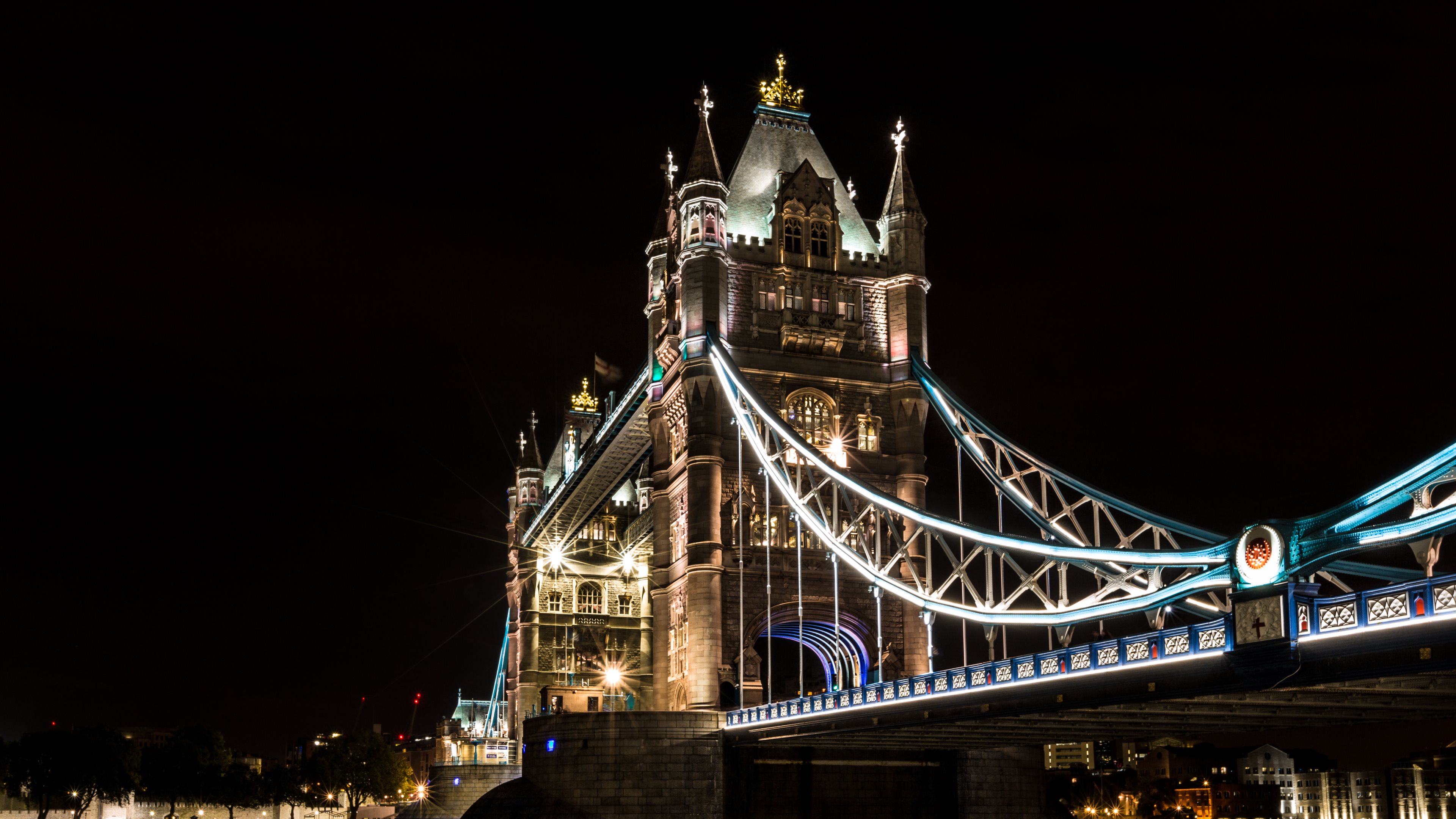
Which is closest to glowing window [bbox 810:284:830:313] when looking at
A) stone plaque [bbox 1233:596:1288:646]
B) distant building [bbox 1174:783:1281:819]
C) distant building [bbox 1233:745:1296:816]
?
stone plaque [bbox 1233:596:1288:646]

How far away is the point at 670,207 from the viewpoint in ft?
172

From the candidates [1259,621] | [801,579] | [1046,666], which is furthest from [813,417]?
[1259,621]

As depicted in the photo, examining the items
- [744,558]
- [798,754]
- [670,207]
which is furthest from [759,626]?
[670,207]

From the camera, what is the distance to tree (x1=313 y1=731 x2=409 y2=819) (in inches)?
3728

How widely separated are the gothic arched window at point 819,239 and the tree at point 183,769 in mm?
57603

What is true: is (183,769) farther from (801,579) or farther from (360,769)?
(801,579)

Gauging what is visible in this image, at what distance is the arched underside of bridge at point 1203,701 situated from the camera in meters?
20.7

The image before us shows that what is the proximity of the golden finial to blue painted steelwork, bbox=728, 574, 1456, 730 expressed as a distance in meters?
57.4

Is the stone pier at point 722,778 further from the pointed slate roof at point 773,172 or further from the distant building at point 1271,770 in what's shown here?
the distant building at point 1271,770

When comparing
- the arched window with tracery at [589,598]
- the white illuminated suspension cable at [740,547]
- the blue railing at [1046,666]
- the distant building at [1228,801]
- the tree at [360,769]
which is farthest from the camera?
the distant building at [1228,801]

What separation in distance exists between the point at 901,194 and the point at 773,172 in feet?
15.3

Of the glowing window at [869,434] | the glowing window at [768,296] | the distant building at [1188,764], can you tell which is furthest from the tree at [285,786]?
the distant building at [1188,764]

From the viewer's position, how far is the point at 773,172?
52.8 meters

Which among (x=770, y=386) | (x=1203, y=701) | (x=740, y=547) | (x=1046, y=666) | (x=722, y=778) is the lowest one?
(x=722, y=778)
